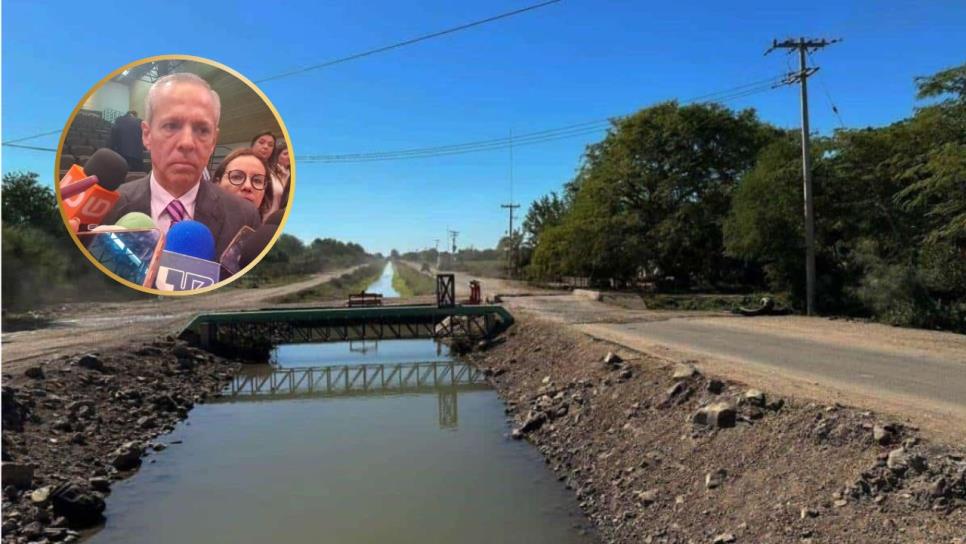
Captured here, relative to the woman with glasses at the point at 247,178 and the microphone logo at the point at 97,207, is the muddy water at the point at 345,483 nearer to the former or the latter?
the woman with glasses at the point at 247,178

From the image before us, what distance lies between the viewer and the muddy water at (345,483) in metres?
9.45

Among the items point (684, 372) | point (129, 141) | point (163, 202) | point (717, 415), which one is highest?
point (129, 141)

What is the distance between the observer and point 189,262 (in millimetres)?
3801

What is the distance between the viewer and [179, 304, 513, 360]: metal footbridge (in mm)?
26906

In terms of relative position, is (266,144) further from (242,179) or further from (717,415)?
(717,415)

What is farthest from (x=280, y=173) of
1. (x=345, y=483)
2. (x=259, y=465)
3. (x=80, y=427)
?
(x=80, y=427)

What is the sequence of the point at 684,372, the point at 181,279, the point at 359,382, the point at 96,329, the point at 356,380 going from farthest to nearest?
the point at 96,329, the point at 356,380, the point at 359,382, the point at 684,372, the point at 181,279

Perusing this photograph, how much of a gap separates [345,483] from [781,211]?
2235cm

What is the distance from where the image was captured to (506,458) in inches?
514

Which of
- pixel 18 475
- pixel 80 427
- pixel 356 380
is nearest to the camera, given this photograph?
pixel 18 475

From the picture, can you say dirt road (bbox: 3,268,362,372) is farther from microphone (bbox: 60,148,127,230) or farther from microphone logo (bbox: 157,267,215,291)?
microphone logo (bbox: 157,267,215,291)

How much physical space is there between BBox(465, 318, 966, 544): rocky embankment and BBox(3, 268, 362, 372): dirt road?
47.7ft

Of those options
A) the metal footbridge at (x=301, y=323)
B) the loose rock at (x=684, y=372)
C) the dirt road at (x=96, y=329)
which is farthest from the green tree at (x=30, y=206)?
the loose rock at (x=684, y=372)

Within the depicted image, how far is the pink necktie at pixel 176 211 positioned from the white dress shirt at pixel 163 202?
13 millimetres
